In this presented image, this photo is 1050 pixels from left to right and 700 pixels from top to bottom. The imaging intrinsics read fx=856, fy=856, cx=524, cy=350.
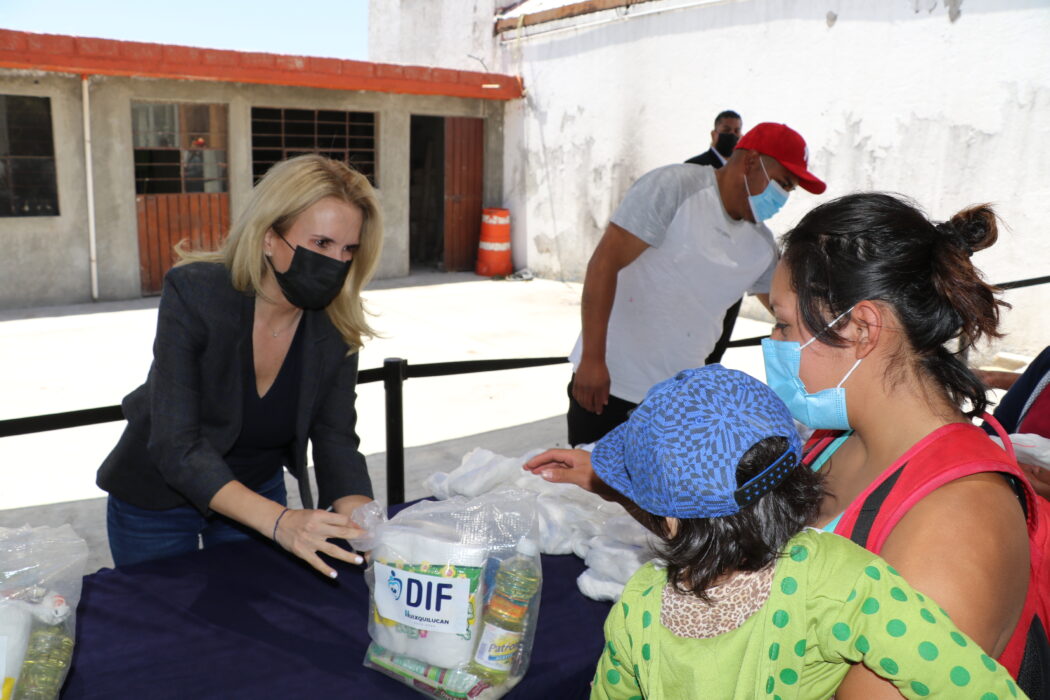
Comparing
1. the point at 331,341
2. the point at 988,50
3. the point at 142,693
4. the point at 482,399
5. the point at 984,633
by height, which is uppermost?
the point at 988,50

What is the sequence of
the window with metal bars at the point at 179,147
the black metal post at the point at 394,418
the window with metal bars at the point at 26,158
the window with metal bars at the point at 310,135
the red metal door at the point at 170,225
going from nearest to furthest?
the black metal post at the point at 394,418 < the window with metal bars at the point at 26,158 < the window with metal bars at the point at 179,147 < the red metal door at the point at 170,225 < the window with metal bars at the point at 310,135

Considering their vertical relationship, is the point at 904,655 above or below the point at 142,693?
above

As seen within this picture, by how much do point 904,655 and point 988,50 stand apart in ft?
27.1

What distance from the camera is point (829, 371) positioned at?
1.51 meters

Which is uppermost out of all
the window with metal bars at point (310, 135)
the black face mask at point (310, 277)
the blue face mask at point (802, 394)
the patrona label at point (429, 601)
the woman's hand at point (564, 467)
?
Answer: the window with metal bars at point (310, 135)

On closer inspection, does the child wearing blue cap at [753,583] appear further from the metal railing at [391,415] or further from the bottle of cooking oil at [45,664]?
the metal railing at [391,415]

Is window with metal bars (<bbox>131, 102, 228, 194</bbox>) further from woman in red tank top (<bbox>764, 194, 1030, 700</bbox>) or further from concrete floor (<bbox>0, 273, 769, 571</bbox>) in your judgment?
woman in red tank top (<bbox>764, 194, 1030, 700</bbox>)

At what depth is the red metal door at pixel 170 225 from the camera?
10.9 metres

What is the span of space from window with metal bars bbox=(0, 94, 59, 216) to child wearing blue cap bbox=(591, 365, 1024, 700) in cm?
1053

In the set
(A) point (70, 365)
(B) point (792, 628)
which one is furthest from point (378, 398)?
(B) point (792, 628)

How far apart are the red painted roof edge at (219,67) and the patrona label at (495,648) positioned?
9625 mm

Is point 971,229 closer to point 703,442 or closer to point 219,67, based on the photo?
point 703,442

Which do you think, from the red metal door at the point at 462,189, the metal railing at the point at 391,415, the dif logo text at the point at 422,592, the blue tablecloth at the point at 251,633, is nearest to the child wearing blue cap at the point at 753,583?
the dif logo text at the point at 422,592

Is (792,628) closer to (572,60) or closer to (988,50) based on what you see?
(988,50)
